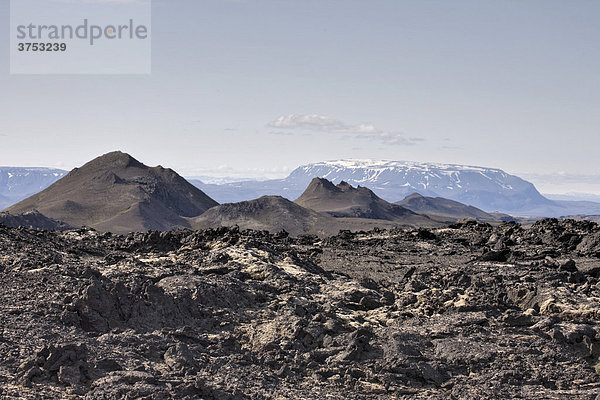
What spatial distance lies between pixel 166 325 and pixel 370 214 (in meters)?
123

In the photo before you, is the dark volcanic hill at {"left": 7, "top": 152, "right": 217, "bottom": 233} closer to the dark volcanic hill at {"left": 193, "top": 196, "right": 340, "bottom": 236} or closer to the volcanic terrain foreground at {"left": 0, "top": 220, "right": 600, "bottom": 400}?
the dark volcanic hill at {"left": 193, "top": 196, "right": 340, "bottom": 236}

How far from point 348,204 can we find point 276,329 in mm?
131565

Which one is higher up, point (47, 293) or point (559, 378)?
point (47, 293)

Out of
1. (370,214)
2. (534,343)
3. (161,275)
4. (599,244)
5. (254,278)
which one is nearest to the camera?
(534,343)

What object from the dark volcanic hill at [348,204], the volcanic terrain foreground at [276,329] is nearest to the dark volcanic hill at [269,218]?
the dark volcanic hill at [348,204]

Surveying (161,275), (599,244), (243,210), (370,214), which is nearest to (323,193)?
(370,214)

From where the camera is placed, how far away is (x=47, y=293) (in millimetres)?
14656

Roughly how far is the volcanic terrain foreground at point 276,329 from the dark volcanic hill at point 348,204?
364ft

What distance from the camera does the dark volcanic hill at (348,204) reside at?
137 m

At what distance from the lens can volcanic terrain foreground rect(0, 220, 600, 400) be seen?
12219 millimetres

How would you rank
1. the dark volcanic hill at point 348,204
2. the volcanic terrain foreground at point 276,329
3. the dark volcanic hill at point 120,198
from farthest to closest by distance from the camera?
the dark volcanic hill at point 348,204
the dark volcanic hill at point 120,198
the volcanic terrain foreground at point 276,329

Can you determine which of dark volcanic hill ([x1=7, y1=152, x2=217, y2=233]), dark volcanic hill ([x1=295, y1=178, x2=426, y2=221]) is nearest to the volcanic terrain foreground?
dark volcanic hill ([x1=7, y1=152, x2=217, y2=233])

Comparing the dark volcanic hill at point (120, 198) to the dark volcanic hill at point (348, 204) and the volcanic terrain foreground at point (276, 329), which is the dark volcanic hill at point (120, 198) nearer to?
the dark volcanic hill at point (348, 204)

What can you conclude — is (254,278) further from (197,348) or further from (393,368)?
(393,368)
